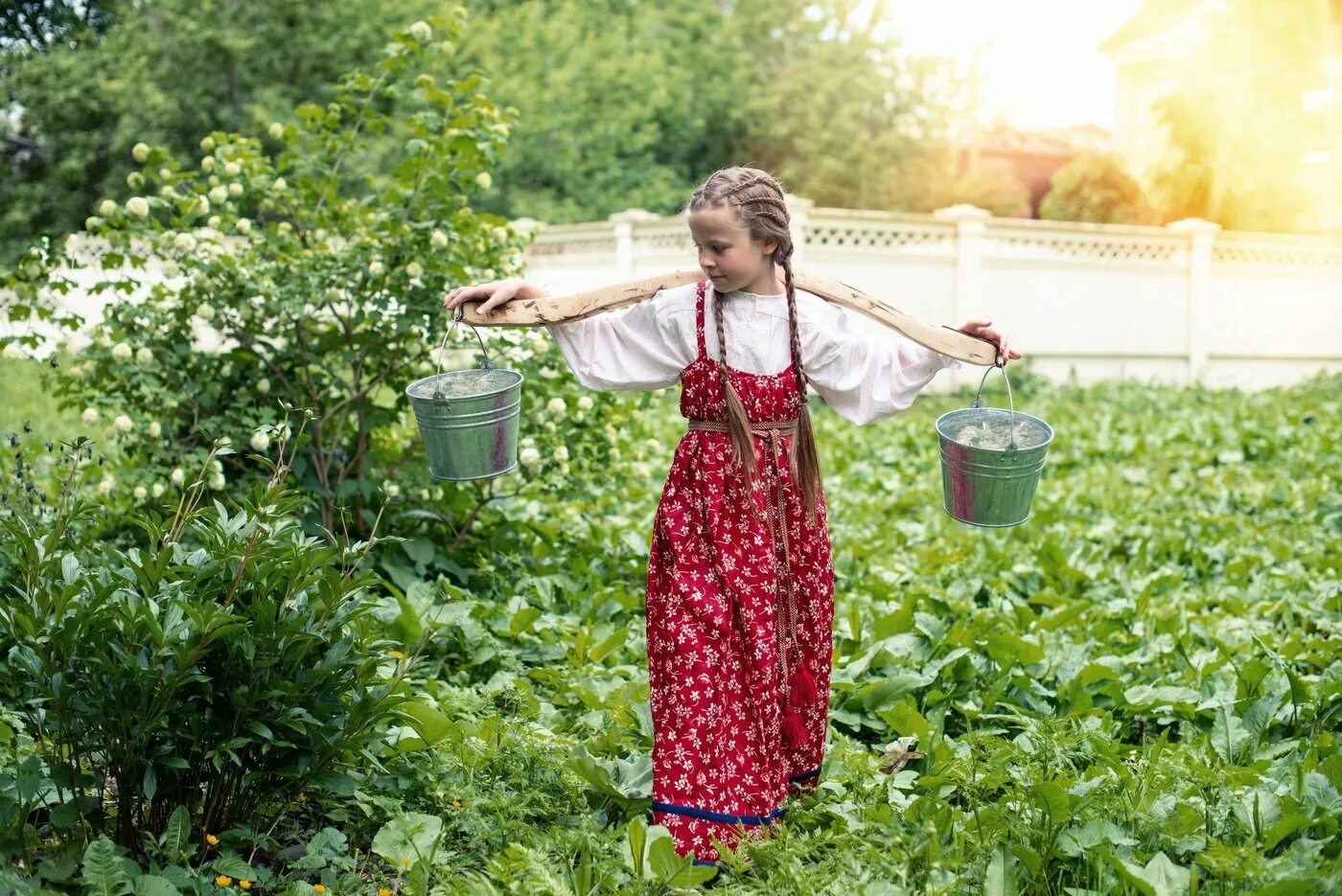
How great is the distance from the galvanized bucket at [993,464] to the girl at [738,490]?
0.17 meters

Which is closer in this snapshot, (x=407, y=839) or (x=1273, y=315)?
(x=407, y=839)

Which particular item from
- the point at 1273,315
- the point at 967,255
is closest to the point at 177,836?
the point at 967,255

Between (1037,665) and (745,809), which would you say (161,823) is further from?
(1037,665)

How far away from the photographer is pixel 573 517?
6.69 meters

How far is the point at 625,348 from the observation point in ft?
10.9

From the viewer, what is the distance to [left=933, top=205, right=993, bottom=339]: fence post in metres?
15.6

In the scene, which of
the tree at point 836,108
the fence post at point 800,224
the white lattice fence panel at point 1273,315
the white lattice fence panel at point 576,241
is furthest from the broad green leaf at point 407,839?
the tree at point 836,108

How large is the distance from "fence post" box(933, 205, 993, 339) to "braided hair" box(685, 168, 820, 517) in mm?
12742

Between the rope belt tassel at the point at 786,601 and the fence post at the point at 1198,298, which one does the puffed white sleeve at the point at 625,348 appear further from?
the fence post at the point at 1198,298

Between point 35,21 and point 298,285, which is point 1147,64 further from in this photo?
point 298,285

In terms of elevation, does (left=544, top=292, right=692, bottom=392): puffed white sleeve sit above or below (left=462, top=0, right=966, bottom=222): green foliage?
below

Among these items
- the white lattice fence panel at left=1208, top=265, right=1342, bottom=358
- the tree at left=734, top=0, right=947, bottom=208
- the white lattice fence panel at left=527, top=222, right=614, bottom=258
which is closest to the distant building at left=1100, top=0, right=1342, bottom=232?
the tree at left=734, top=0, right=947, bottom=208

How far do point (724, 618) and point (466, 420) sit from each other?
0.81m

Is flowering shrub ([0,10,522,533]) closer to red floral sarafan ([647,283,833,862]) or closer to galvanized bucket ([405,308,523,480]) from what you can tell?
galvanized bucket ([405,308,523,480])
